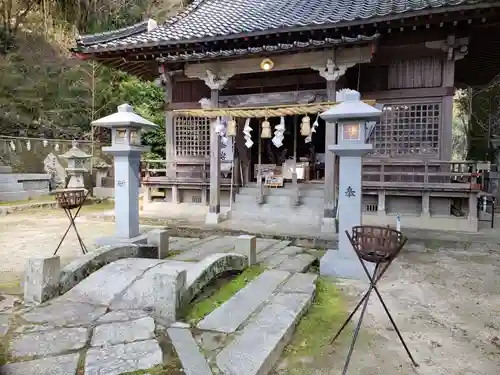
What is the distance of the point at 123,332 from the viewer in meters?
3.55

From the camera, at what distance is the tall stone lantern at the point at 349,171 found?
5.64 metres

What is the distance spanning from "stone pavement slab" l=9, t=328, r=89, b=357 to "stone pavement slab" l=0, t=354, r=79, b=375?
15 cm

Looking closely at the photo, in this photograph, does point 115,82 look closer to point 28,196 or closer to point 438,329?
point 28,196

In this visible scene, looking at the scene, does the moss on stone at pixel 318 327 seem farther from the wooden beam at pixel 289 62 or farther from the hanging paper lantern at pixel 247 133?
the wooden beam at pixel 289 62

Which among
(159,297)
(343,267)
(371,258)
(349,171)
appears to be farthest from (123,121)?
(371,258)

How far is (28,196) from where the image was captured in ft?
48.5

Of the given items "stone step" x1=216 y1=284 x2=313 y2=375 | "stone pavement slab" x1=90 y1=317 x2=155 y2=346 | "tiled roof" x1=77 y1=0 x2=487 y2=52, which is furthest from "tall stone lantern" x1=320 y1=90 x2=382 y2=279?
"tiled roof" x1=77 y1=0 x2=487 y2=52

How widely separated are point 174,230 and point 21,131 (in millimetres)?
13666

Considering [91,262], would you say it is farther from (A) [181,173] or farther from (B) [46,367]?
(A) [181,173]

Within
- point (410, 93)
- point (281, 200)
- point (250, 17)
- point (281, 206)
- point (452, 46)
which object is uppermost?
point (250, 17)

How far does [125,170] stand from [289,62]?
5.19 metres

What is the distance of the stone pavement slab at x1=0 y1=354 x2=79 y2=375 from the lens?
2.86m

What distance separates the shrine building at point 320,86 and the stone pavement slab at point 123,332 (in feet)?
20.3

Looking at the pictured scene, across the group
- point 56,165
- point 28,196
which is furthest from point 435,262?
point 56,165
